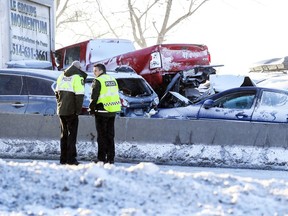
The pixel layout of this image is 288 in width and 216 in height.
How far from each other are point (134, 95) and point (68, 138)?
4.25 metres

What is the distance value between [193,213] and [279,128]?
7.25 metres

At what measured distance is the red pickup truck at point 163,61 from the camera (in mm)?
18531

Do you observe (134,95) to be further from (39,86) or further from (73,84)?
(73,84)

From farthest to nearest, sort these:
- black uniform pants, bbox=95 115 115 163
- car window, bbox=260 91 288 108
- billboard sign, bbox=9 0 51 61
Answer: billboard sign, bbox=9 0 51 61 < car window, bbox=260 91 288 108 < black uniform pants, bbox=95 115 115 163

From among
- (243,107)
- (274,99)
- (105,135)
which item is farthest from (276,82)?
(105,135)

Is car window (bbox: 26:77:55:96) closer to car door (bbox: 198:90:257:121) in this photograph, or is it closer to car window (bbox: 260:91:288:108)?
car door (bbox: 198:90:257:121)

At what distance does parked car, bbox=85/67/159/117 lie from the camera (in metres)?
14.9

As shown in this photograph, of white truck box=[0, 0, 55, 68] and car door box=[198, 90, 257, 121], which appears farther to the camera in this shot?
white truck box=[0, 0, 55, 68]

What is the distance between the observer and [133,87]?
15844 mm

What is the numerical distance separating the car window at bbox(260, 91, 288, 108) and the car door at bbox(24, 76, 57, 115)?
157 inches

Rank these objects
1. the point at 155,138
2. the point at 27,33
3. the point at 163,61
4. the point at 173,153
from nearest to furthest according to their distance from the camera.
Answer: the point at 173,153, the point at 155,138, the point at 163,61, the point at 27,33

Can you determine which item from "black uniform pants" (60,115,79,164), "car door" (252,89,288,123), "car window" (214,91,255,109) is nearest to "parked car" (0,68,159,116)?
"car window" (214,91,255,109)

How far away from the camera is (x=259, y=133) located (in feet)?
43.6

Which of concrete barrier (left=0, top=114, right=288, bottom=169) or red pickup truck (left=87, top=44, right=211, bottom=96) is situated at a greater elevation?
red pickup truck (left=87, top=44, right=211, bottom=96)
